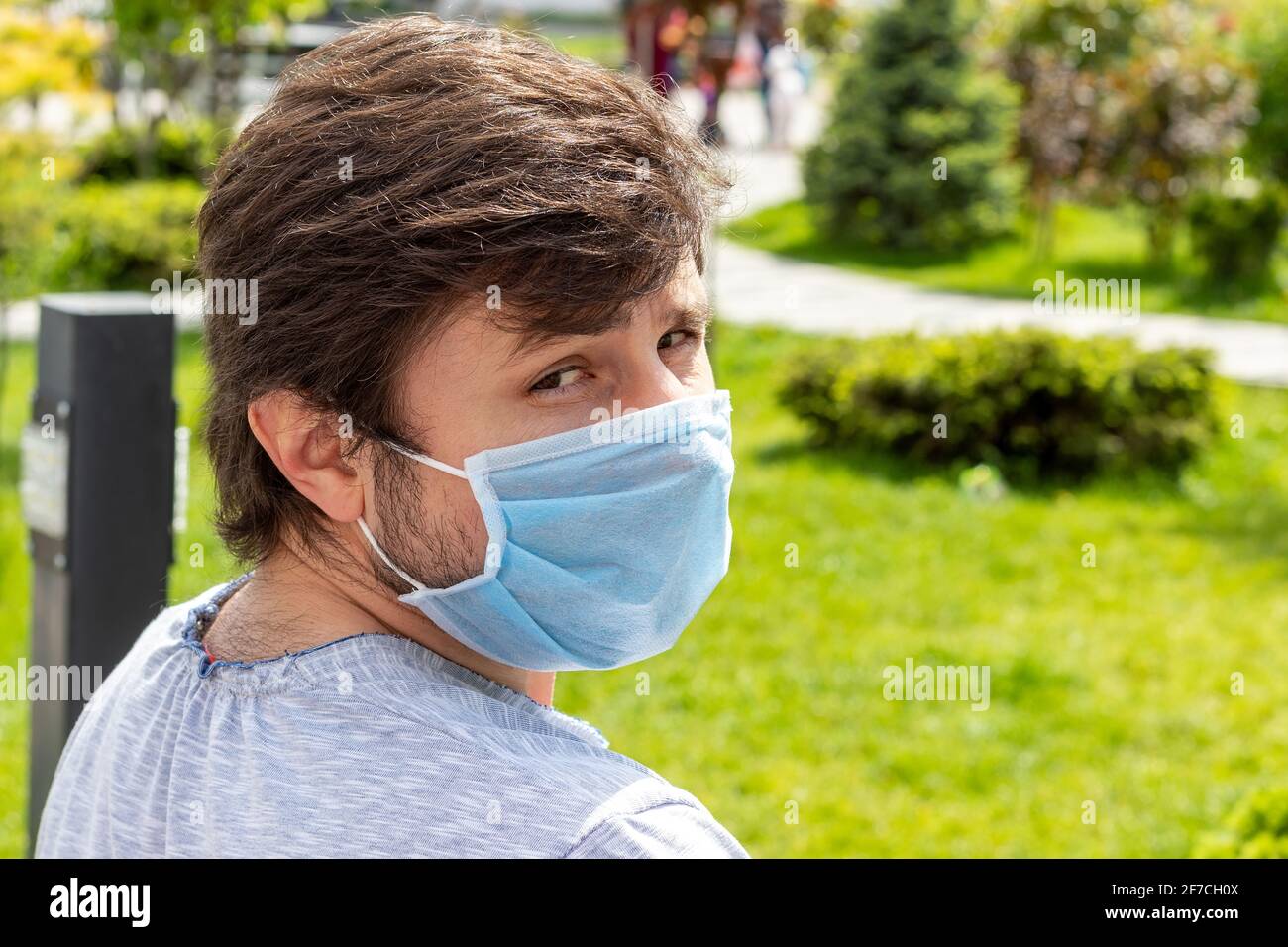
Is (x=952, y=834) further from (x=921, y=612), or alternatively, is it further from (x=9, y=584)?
(x=9, y=584)

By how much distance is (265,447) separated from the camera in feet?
4.67

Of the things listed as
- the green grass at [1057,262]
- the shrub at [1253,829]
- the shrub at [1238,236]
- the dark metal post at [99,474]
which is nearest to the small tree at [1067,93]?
the green grass at [1057,262]

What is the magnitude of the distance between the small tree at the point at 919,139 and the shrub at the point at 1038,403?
6941mm

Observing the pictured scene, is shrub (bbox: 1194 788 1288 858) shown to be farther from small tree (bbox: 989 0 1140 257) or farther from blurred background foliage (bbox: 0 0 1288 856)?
small tree (bbox: 989 0 1140 257)

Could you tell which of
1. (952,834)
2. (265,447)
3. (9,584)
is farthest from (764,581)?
(265,447)

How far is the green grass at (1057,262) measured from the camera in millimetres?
12500

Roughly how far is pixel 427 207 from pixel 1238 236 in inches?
500

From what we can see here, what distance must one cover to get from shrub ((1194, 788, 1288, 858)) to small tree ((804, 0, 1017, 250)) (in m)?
11.8

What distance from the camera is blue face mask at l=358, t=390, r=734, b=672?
1.41 meters

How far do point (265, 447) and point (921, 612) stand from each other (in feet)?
15.7

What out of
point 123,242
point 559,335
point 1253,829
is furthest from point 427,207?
point 123,242

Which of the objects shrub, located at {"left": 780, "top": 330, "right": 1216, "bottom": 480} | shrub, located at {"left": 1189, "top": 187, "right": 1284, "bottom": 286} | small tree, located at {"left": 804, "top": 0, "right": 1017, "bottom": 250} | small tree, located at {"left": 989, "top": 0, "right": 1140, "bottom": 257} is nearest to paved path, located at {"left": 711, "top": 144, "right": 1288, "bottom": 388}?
small tree, located at {"left": 804, "top": 0, "right": 1017, "bottom": 250}

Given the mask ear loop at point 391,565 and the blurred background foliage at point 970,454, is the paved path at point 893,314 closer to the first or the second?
the blurred background foliage at point 970,454
